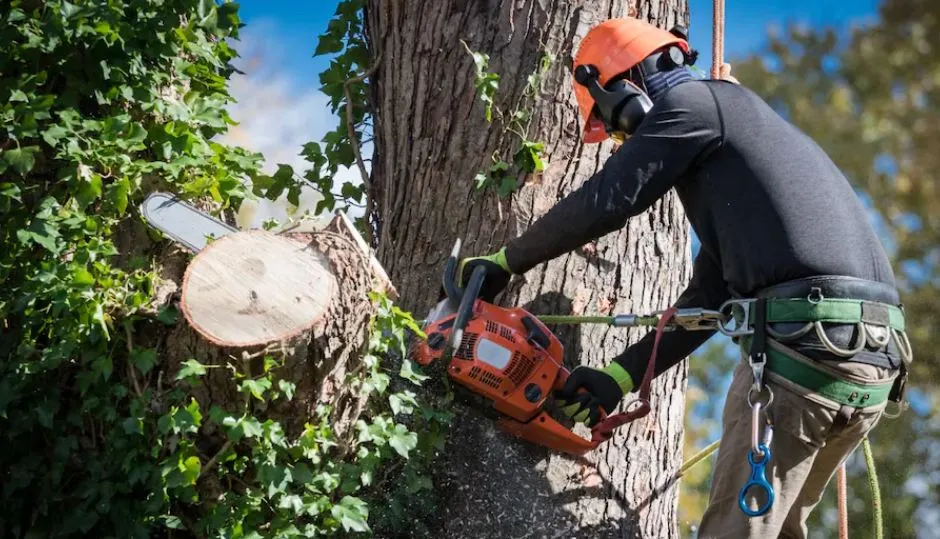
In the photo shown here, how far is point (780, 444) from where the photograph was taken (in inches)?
112

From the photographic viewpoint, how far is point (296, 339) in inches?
105

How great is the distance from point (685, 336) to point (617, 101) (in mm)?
834

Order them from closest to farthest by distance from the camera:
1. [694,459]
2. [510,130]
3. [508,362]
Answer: [508,362], [510,130], [694,459]

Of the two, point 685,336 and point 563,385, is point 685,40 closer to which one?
point 685,336

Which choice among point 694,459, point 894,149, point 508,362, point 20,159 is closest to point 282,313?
point 508,362

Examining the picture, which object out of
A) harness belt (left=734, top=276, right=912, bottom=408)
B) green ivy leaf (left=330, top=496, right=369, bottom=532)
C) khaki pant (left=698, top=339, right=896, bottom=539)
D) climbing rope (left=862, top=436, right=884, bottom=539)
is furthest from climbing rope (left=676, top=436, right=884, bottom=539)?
green ivy leaf (left=330, top=496, right=369, bottom=532)

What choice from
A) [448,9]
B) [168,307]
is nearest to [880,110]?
[448,9]

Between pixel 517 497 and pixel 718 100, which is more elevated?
pixel 718 100

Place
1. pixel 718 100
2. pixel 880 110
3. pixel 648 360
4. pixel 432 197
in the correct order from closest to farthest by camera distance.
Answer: pixel 718 100 < pixel 648 360 < pixel 432 197 < pixel 880 110

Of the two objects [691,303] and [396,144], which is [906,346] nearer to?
[691,303]

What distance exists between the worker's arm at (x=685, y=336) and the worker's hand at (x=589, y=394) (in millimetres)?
115

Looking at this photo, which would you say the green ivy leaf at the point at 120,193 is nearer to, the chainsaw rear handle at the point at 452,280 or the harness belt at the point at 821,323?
the chainsaw rear handle at the point at 452,280

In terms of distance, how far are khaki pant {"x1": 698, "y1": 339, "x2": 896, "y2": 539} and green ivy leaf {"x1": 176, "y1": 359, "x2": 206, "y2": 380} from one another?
1.51m

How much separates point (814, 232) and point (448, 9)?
1.68 meters
